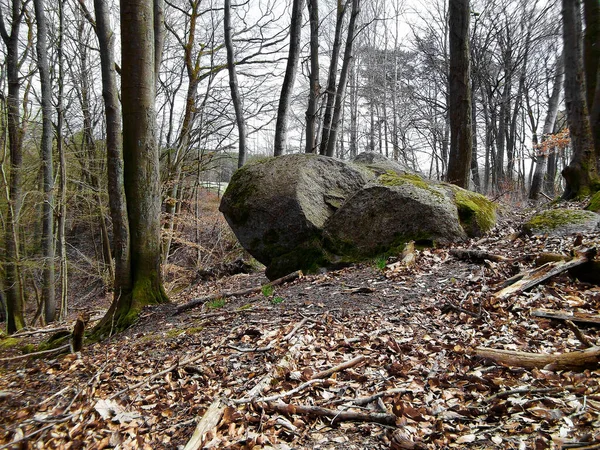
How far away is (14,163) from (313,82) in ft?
29.3

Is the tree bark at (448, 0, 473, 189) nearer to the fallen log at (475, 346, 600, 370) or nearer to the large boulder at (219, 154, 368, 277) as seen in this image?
the large boulder at (219, 154, 368, 277)

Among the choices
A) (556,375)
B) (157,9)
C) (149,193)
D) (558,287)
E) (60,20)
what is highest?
(60,20)

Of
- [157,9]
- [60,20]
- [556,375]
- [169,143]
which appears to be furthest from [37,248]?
[556,375]

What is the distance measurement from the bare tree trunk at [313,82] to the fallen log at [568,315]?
328 inches

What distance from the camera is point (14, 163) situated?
10844 mm

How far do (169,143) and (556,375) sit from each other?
52.7ft

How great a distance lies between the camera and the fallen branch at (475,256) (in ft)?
15.3

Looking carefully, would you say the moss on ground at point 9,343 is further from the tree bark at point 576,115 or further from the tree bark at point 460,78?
the tree bark at point 576,115

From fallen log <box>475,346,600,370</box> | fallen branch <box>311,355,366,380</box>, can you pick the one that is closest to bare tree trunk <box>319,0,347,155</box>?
fallen branch <box>311,355,366,380</box>

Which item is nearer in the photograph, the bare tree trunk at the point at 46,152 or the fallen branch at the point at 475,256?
the fallen branch at the point at 475,256

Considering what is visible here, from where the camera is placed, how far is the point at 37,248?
49.8ft

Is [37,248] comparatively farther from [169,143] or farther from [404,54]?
[404,54]

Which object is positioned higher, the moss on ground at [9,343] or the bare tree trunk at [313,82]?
the bare tree trunk at [313,82]

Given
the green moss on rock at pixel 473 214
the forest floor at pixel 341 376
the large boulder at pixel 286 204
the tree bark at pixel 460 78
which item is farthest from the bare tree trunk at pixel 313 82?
the forest floor at pixel 341 376
